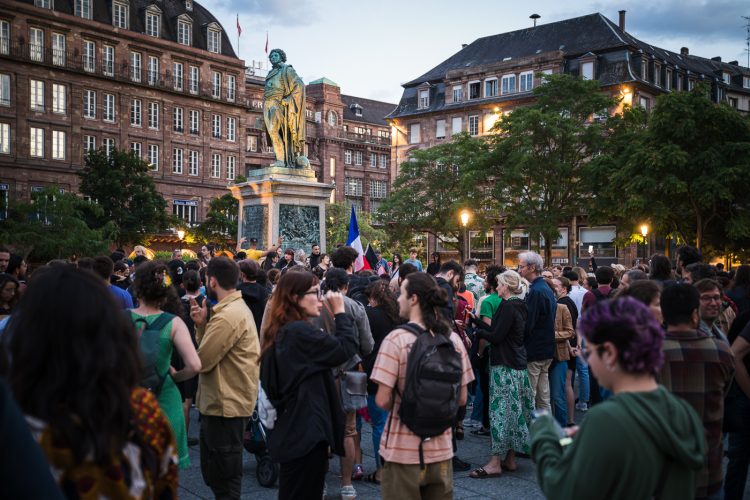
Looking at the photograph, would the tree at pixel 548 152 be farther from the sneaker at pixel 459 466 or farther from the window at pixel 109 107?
the sneaker at pixel 459 466

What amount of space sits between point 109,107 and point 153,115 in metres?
3.93

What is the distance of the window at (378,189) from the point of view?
95.4 m

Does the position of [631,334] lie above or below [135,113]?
below

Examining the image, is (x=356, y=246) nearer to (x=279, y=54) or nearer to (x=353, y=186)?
(x=279, y=54)

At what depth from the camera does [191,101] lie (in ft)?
213

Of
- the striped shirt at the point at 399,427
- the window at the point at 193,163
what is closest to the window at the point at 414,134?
the window at the point at 193,163

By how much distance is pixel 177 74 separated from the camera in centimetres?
6438

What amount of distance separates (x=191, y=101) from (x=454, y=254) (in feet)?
86.9

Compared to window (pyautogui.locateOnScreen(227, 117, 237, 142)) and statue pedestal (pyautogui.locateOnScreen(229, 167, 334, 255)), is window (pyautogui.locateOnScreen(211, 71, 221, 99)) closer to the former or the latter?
window (pyautogui.locateOnScreen(227, 117, 237, 142))

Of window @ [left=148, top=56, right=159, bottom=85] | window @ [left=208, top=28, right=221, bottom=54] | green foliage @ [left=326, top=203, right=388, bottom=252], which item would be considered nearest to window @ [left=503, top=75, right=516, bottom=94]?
green foliage @ [left=326, top=203, right=388, bottom=252]

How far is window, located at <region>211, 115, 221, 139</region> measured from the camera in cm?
6694

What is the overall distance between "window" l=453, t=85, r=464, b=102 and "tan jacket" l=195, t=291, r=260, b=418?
65.1 metres

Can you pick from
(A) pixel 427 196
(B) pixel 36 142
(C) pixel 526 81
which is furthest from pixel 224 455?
(C) pixel 526 81

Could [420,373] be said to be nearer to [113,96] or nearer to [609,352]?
[609,352]
